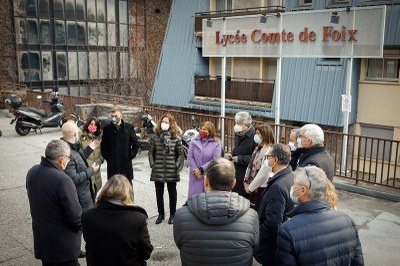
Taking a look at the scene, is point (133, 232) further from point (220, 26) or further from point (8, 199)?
point (220, 26)

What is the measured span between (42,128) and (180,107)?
841 centimetres

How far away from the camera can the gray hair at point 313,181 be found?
285 cm

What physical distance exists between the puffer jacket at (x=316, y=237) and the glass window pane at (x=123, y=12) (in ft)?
90.4

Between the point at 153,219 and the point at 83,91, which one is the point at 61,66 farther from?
the point at 153,219

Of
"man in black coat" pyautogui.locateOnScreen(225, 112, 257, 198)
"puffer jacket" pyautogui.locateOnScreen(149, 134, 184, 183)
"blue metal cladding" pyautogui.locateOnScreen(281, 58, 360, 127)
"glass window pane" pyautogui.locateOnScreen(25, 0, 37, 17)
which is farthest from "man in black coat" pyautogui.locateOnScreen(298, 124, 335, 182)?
"glass window pane" pyautogui.locateOnScreen(25, 0, 37, 17)

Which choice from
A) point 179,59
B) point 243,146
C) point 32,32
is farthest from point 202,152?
point 32,32

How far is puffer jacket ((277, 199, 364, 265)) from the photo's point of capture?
2.70 m

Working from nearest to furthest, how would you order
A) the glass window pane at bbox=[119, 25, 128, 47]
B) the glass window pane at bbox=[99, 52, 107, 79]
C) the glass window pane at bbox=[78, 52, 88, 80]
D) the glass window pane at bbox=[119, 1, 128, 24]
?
the glass window pane at bbox=[78, 52, 88, 80] < the glass window pane at bbox=[99, 52, 107, 79] < the glass window pane at bbox=[119, 1, 128, 24] < the glass window pane at bbox=[119, 25, 128, 47]

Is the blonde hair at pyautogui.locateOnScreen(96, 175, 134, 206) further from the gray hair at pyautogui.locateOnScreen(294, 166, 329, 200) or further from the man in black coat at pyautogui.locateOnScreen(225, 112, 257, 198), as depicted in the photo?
the man in black coat at pyautogui.locateOnScreen(225, 112, 257, 198)

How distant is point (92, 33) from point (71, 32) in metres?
1.54

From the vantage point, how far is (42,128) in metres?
14.1

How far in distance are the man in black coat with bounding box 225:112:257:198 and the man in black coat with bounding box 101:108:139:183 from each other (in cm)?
163

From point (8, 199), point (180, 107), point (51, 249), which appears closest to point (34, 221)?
point (51, 249)

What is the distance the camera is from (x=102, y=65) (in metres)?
27.8
